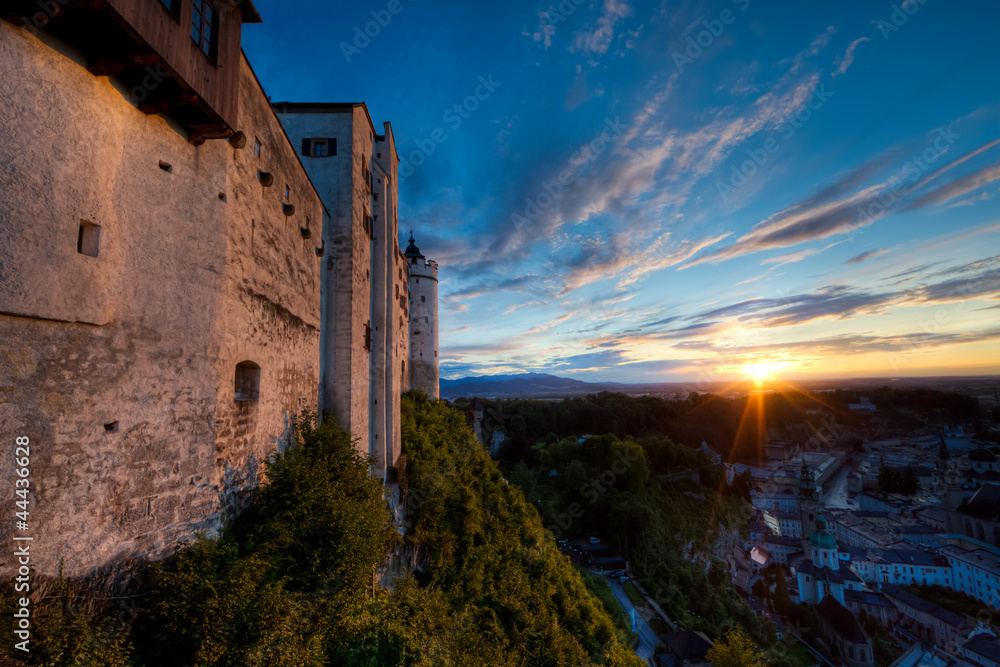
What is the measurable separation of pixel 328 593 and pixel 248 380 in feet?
14.2

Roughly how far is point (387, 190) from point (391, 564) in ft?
46.0

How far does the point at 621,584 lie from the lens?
1513 inches

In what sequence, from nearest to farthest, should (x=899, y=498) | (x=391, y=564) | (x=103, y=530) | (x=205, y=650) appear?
(x=205, y=650) → (x=103, y=530) → (x=391, y=564) → (x=899, y=498)

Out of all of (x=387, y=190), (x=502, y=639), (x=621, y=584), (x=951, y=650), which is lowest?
(x=951, y=650)

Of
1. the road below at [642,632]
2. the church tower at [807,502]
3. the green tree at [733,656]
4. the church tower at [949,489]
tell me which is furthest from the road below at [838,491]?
the green tree at [733,656]

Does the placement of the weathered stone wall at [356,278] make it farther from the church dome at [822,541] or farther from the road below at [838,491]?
the road below at [838,491]

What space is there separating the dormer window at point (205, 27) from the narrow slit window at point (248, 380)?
17.2 feet

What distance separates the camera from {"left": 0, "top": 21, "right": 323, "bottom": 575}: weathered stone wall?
4.13 meters

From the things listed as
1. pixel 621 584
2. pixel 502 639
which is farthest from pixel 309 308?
pixel 621 584

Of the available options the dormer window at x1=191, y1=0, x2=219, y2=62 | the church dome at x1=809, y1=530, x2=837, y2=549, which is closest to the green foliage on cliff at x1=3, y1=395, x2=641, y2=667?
the dormer window at x1=191, y1=0, x2=219, y2=62

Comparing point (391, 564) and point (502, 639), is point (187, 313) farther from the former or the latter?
point (502, 639)

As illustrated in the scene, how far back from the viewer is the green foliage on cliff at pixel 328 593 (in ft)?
15.5

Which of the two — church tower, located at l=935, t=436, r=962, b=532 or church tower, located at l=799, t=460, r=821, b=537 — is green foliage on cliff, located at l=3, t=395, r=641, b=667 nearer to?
church tower, located at l=799, t=460, r=821, b=537

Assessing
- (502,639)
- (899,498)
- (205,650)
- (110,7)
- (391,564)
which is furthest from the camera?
(899,498)
